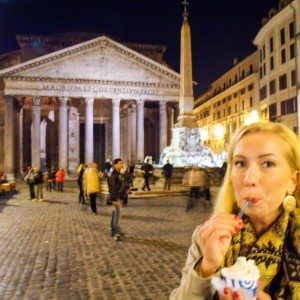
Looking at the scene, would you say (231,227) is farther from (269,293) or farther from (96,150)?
(96,150)

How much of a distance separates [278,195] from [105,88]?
37.2 meters

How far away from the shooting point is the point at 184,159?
70.6 feet

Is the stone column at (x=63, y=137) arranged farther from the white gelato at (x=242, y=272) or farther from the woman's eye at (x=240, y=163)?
the white gelato at (x=242, y=272)

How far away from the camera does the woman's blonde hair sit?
1436 millimetres

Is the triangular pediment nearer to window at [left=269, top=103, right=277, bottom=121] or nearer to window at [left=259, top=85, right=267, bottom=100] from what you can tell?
window at [left=259, top=85, right=267, bottom=100]

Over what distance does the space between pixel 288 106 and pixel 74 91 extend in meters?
18.0

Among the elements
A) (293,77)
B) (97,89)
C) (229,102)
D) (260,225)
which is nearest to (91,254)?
(260,225)

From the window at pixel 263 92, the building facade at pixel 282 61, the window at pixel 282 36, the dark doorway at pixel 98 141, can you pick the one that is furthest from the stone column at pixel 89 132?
the window at pixel 282 36

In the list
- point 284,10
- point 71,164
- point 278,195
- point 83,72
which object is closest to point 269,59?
point 284,10

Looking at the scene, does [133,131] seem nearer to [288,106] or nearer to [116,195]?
[288,106]

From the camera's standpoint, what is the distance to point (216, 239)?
121 centimetres

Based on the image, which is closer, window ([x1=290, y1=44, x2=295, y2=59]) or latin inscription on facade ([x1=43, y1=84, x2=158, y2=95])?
window ([x1=290, y1=44, x2=295, y2=59])

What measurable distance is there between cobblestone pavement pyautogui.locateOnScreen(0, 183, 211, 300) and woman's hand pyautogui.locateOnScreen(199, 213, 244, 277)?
3.60 metres

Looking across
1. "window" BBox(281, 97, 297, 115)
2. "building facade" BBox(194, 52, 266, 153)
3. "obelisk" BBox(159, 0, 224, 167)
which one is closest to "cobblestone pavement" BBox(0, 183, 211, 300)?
"obelisk" BBox(159, 0, 224, 167)
